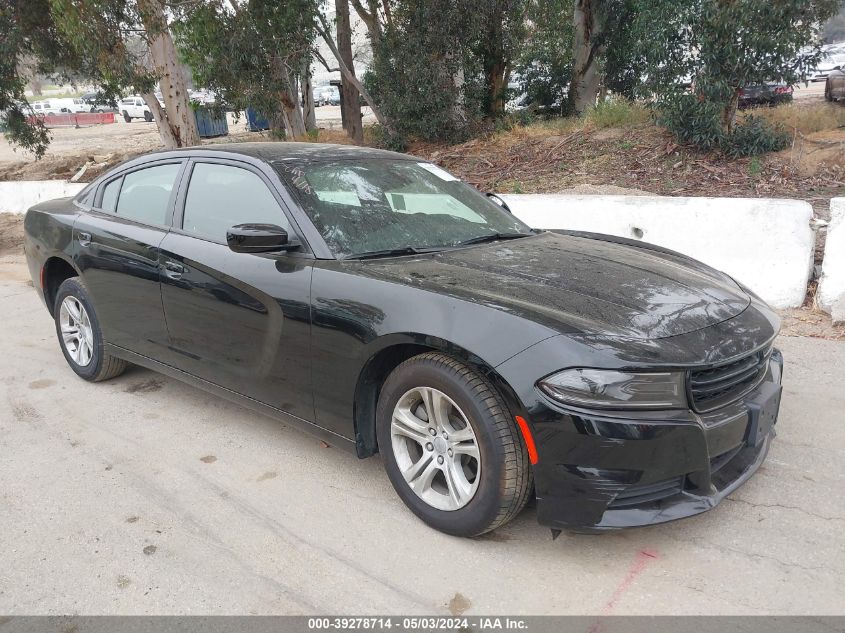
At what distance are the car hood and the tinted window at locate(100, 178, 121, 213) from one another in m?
2.34

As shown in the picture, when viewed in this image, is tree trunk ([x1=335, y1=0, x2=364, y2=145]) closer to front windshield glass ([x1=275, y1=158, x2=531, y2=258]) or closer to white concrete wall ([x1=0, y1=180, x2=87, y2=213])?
white concrete wall ([x1=0, y1=180, x2=87, y2=213])

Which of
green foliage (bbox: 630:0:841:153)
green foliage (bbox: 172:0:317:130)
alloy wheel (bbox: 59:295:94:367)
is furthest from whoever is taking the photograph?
green foliage (bbox: 172:0:317:130)

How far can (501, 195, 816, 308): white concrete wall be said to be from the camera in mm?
5809

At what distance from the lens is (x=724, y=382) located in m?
2.79

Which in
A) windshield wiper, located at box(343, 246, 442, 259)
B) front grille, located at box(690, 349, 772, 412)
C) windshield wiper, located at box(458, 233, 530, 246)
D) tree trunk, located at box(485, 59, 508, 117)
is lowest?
front grille, located at box(690, 349, 772, 412)

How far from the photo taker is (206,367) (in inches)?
156

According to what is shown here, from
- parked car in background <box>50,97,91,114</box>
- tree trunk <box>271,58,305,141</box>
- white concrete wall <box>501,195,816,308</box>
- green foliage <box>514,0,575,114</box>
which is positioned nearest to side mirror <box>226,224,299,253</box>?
white concrete wall <box>501,195,816,308</box>

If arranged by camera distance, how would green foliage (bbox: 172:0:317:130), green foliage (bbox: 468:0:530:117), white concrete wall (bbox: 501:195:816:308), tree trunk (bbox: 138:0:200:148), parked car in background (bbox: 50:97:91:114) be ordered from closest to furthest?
1. white concrete wall (bbox: 501:195:816:308)
2. green foliage (bbox: 172:0:317:130)
3. tree trunk (bbox: 138:0:200:148)
4. green foliage (bbox: 468:0:530:117)
5. parked car in background (bbox: 50:97:91:114)

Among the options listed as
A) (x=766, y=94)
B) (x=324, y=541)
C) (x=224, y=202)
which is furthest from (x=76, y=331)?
(x=766, y=94)

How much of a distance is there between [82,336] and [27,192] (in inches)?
372

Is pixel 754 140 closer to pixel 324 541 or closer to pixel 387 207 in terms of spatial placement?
pixel 387 207

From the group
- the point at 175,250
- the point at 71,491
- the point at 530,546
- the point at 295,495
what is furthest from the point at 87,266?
the point at 530,546

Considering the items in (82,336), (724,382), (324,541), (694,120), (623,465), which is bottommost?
(324,541)

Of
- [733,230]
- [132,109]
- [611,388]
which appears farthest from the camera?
[132,109]
